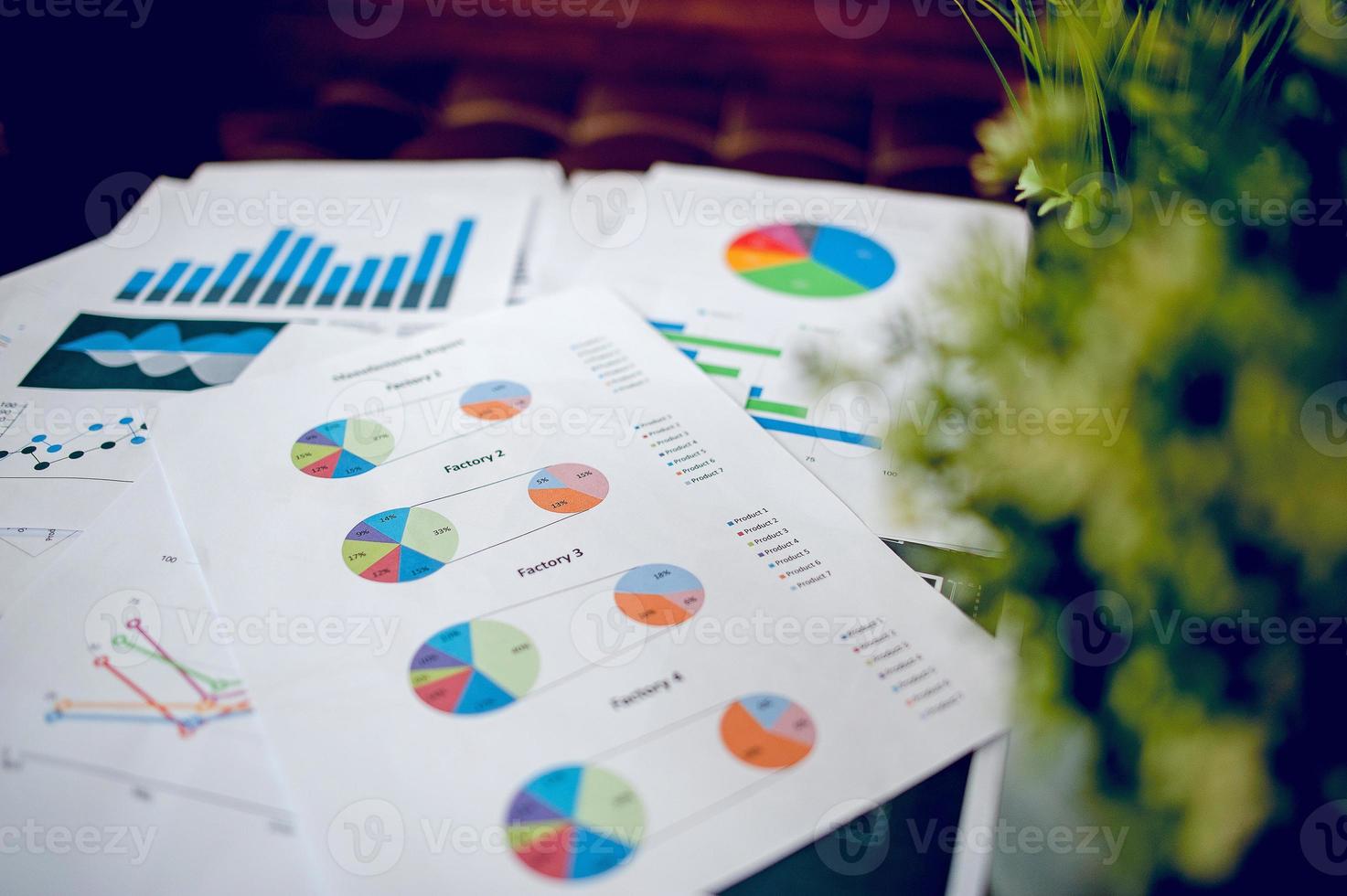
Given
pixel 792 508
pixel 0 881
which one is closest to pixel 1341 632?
pixel 792 508

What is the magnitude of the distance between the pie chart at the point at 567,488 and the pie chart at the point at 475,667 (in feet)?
0.32

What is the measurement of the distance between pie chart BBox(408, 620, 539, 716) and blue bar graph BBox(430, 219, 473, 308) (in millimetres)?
366

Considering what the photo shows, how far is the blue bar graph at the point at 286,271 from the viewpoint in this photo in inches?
31.3

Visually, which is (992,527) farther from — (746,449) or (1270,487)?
(746,449)

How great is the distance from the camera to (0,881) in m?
0.42

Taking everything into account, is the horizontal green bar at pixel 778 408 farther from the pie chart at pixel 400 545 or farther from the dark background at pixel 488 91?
the dark background at pixel 488 91

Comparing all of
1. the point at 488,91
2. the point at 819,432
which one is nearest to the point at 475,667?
the point at 819,432

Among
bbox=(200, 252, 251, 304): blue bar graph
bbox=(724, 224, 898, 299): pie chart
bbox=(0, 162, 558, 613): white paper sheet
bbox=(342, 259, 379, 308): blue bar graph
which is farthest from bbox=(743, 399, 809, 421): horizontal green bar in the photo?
bbox=(200, 252, 251, 304): blue bar graph

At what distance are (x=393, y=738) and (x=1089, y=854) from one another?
321mm

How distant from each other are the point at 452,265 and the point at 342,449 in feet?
0.87

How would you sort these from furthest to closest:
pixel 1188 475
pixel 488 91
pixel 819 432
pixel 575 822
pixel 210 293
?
pixel 488 91 < pixel 210 293 < pixel 819 432 < pixel 575 822 < pixel 1188 475

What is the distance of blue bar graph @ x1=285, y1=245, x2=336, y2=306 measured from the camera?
80 centimetres

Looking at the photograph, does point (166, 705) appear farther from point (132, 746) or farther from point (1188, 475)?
point (1188, 475)

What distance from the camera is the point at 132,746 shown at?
46cm
